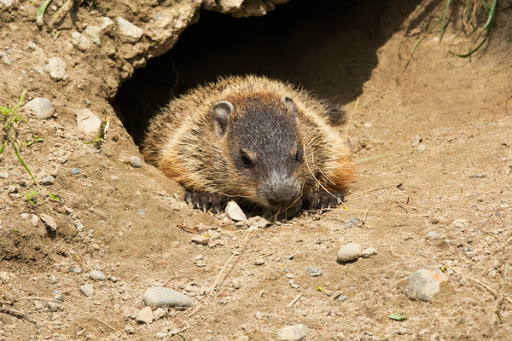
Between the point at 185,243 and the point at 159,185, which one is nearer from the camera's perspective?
the point at 185,243

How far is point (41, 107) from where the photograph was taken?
488 cm

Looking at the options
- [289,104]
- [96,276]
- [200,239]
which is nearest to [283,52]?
[289,104]

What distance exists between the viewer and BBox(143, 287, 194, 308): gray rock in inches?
147

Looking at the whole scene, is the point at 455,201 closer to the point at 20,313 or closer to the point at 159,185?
the point at 159,185

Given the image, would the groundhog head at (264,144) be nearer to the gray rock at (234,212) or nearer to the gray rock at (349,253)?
the gray rock at (234,212)

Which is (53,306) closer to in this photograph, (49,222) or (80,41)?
(49,222)

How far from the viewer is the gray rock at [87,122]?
16.8 feet

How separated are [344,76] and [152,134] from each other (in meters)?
3.23

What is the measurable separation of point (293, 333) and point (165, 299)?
103 cm

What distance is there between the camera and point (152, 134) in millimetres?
7035

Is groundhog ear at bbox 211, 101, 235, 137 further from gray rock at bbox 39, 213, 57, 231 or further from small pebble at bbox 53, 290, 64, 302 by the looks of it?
small pebble at bbox 53, 290, 64, 302

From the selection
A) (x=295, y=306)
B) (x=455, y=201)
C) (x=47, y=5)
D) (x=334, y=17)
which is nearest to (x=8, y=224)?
(x=295, y=306)

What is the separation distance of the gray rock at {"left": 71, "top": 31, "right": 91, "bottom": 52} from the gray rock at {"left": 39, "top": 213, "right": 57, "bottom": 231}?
2281 mm

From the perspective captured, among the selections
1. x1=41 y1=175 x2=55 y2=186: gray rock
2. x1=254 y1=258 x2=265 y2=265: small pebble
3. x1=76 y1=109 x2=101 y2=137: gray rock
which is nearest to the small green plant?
x1=41 y1=175 x2=55 y2=186: gray rock
